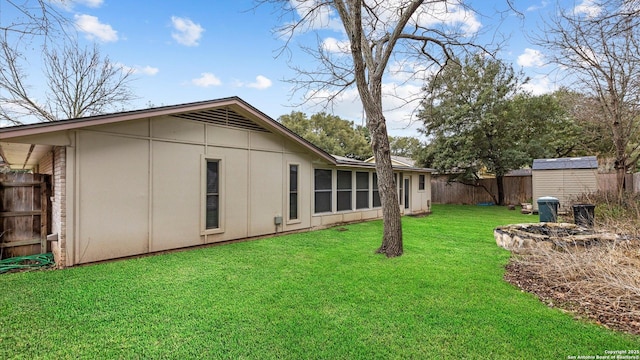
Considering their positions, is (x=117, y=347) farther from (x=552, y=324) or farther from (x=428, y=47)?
(x=428, y=47)

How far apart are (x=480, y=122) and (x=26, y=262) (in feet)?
62.0

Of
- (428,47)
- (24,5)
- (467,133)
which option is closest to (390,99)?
(428,47)

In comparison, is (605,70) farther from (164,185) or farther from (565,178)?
(164,185)

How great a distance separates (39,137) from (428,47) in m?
8.59

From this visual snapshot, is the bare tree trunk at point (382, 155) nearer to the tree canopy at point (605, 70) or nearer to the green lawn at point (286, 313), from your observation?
the green lawn at point (286, 313)

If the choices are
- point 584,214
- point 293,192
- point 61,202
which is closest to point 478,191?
point 584,214

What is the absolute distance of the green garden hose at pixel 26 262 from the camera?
16.0 ft

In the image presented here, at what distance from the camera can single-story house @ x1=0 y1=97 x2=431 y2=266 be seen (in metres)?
4.94

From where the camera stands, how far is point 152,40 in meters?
9.67

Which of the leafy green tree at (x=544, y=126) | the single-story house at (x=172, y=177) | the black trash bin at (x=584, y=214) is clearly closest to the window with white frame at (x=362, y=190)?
the single-story house at (x=172, y=177)

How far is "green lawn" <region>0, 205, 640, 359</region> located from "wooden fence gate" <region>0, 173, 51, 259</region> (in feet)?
4.70

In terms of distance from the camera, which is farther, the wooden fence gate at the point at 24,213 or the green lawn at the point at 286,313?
the wooden fence gate at the point at 24,213

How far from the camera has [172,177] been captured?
614cm

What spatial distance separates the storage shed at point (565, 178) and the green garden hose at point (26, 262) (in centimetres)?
1616
